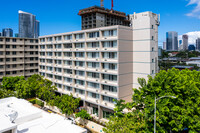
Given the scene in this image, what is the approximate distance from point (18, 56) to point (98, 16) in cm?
6599

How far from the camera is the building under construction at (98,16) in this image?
111625mm

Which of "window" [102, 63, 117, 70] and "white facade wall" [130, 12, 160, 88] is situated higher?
"white facade wall" [130, 12, 160, 88]

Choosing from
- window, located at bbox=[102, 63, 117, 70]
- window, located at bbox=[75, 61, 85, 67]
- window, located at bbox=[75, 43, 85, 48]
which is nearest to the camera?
window, located at bbox=[102, 63, 117, 70]

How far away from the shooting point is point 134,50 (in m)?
38.8

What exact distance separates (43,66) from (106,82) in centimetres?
3424

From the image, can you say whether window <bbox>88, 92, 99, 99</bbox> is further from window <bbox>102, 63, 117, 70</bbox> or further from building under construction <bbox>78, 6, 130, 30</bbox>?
building under construction <bbox>78, 6, 130, 30</bbox>

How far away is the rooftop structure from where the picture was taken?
1921cm

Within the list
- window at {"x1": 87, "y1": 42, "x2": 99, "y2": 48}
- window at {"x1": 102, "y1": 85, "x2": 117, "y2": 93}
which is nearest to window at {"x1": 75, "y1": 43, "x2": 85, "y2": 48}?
window at {"x1": 87, "y1": 42, "x2": 99, "y2": 48}

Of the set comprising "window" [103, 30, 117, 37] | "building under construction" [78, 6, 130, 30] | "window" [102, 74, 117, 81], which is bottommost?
"window" [102, 74, 117, 81]

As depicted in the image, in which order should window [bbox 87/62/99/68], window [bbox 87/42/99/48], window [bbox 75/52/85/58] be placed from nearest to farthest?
window [bbox 87/62/99/68], window [bbox 87/42/99/48], window [bbox 75/52/85/58]

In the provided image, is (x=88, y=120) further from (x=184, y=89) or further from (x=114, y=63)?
(x=184, y=89)

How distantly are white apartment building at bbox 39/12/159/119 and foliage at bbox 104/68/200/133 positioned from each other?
11.6 m

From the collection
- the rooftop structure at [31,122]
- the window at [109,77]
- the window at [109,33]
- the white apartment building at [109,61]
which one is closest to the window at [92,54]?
the white apartment building at [109,61]

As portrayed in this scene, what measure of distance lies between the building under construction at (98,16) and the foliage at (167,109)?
297ft
